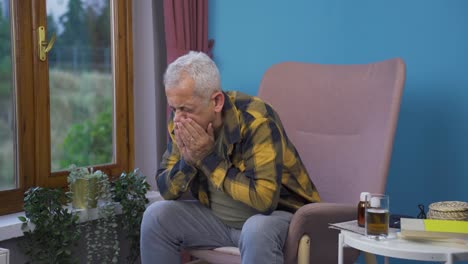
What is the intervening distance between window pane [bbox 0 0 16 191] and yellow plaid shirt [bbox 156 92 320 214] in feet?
2.22

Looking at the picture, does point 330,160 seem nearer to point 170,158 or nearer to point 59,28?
point 170,158

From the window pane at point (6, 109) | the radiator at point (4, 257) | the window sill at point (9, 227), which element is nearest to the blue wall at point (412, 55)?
the window pane at point (6, 109)

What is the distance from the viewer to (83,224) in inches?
102

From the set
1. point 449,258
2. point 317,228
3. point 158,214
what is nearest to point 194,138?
point 158,214

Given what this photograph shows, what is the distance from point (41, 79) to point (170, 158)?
2.27 feet

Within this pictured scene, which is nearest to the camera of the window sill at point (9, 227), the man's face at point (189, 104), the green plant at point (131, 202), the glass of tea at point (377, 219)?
the glass of tea at point (377, 219)

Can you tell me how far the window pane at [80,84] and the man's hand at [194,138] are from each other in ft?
2.83

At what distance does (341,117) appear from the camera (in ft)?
7.87

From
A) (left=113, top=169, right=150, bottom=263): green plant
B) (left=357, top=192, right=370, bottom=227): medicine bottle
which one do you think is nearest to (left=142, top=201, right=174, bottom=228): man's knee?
(left=113, top=169, right=150, bottom=263): green plant

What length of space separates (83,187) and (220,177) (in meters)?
0.82

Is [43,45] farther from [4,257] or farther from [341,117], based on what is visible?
[341,117]

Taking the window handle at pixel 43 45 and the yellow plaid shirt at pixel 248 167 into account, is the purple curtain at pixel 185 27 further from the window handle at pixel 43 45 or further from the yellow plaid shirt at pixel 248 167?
the yellow plaid shirt at pixel 248 167

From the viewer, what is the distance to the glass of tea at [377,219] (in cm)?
174

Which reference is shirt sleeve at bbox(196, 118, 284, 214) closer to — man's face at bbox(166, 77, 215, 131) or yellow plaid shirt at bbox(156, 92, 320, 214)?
yellow plaid shirt at bbox(156, 92, 320, 214)
